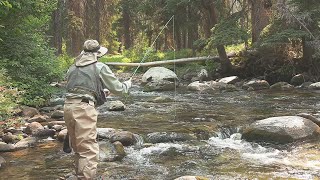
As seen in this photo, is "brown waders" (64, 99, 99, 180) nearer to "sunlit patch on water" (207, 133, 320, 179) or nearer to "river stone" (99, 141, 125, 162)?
"river stone" (99, 141, 125, 162)

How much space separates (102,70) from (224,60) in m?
16.5

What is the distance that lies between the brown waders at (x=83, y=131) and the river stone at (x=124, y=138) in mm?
3088

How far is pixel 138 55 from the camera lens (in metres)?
31.7

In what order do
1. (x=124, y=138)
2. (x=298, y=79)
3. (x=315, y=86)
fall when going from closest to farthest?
(x=124, y=138)
(x=315, y=86)
(x=298, y=79)

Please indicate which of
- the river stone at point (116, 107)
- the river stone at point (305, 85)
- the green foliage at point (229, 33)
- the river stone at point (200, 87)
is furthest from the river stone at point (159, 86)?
the river stone at point (305, 85)

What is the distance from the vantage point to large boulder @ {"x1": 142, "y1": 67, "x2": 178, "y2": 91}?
18.5 meters

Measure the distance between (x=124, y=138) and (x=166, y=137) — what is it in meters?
0.99

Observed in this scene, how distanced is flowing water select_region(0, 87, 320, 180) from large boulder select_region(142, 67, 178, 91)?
239 inches

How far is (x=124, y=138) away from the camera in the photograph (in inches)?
323

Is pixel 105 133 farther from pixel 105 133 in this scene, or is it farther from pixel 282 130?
pixel 282 130

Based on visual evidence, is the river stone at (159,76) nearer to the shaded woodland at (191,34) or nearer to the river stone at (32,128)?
the shaded woodland at (191,34)

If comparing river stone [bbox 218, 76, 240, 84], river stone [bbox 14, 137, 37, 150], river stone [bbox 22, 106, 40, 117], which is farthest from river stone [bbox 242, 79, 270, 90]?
river stone [bbox 14, 137, 37, 150]

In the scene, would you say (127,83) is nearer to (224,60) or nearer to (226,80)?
(226,80)

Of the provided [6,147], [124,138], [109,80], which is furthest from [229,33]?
[109,80]
